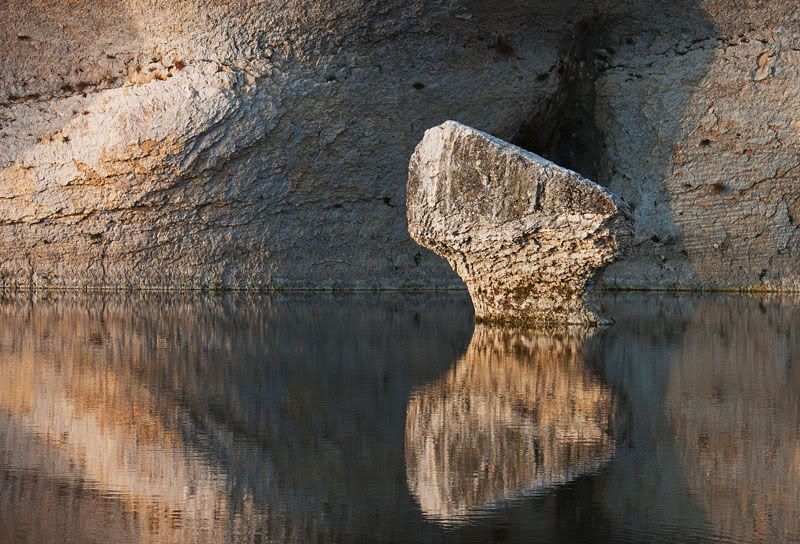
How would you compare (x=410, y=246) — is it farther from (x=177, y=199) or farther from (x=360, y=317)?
(x=360, y=317)

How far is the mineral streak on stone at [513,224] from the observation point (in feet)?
39.9

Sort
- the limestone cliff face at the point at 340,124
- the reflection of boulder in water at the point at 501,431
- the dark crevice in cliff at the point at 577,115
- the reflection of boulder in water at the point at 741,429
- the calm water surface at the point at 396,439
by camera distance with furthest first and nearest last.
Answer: the dark crevice in cliff at the point at 577,115
the limestone cliff face at the point at 340,124
the reflection of boulder in water at the point at 501,431
the reflection of boulder in water at the point at 741,429
the calm water surface at the point at 396,439

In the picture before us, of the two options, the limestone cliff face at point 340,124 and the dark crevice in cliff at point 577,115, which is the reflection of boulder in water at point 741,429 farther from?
the dark crevice in cliff at point 577,115

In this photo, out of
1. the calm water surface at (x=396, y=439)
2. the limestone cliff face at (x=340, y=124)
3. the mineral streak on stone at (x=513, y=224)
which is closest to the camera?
the calm water surface at (x=396, y=439)

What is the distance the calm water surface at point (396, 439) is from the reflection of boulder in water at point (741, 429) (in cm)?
2

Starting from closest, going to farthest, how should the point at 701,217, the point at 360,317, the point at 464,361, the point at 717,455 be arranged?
1. the point at 717,455
2. the point at 464,361
3. the point at 360,317
4. the point at 701,217

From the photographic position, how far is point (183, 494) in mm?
4695

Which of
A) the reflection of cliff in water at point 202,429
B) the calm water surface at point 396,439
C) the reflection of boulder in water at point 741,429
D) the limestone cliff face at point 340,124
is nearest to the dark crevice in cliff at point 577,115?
the limestone cliff face at point 340,124

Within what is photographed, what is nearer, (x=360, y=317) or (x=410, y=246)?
(x=360, y=317)

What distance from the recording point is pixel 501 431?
6055 mm

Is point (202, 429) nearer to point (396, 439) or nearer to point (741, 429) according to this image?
point (396, 439)

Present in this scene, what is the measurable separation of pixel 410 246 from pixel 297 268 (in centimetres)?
228

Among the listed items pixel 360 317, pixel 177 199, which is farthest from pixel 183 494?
pixel 177 199

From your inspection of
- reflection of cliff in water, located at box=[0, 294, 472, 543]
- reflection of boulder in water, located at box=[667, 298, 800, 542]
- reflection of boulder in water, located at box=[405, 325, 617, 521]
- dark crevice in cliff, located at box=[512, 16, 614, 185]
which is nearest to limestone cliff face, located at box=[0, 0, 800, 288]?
dark crevice in cliff, located at box=[512, 16, 614, 185]
